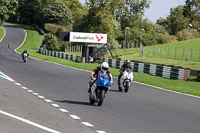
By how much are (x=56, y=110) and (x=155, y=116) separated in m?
2.95

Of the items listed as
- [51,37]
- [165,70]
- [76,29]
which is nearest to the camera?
[165,70]

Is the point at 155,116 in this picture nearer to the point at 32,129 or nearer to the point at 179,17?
the point at 32,129

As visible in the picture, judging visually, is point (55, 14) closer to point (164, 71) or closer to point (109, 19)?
point (109, 19)

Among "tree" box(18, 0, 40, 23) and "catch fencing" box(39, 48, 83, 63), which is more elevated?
"tree" box(18, 0, 40, 23)

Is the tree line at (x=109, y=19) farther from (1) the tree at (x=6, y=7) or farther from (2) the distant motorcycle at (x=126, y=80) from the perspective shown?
(2) the distant motorcycle at (x=126, y=80)

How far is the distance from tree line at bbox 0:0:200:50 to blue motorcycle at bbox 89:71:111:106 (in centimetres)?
5716

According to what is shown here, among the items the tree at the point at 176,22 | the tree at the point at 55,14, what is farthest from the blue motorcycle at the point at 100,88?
the tree at the point at 176,22

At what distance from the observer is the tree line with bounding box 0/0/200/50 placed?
83.9m

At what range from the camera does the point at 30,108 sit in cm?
1260

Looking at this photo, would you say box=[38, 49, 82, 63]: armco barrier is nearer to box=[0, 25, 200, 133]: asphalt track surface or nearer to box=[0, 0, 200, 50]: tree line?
box=[0, 0, 200, 50]: tree line

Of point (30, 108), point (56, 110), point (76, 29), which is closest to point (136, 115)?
point (56, 110)

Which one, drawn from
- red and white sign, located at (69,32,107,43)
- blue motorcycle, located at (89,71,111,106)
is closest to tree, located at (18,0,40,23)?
red and white sign, located at (69,32,107,43)

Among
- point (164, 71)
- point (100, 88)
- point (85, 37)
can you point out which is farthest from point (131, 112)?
Result: point (85, 37)

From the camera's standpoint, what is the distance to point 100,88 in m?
13.8
